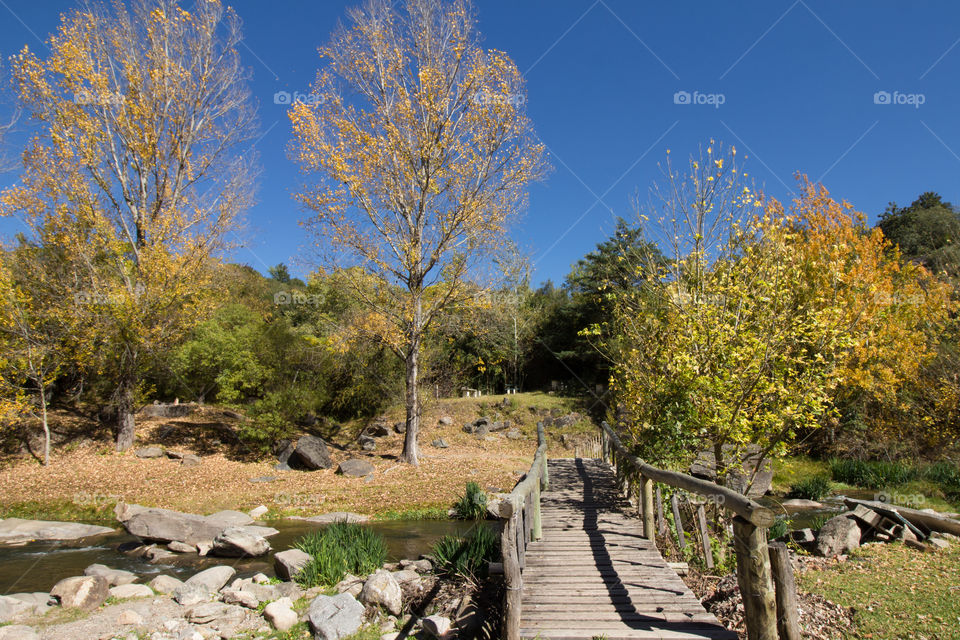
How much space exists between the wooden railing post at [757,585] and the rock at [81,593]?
27.7 ft

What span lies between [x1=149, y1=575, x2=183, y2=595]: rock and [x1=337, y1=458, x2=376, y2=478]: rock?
8.60m

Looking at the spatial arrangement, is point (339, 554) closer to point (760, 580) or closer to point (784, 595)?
point (760, 580)

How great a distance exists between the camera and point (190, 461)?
18.1 meters

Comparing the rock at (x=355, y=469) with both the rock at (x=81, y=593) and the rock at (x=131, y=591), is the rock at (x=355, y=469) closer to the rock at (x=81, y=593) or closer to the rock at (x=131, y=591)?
the rock at (x=131, y=591)

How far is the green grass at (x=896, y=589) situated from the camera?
5320 mm

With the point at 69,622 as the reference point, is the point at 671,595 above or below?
above

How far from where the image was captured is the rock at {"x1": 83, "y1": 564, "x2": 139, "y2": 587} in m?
8.32

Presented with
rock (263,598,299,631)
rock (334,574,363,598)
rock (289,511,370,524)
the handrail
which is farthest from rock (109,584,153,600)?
the handrail

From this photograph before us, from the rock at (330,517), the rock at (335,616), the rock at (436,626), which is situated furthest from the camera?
the rock at (330,517)

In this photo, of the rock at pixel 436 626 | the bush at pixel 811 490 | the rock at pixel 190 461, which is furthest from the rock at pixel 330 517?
the bush at pixel 811 490

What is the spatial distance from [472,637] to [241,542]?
6.26 meters

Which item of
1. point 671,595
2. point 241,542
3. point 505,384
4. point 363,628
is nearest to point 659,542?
point 671,595

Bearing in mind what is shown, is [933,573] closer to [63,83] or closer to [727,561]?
[727,561]

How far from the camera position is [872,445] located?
56.0 feet
